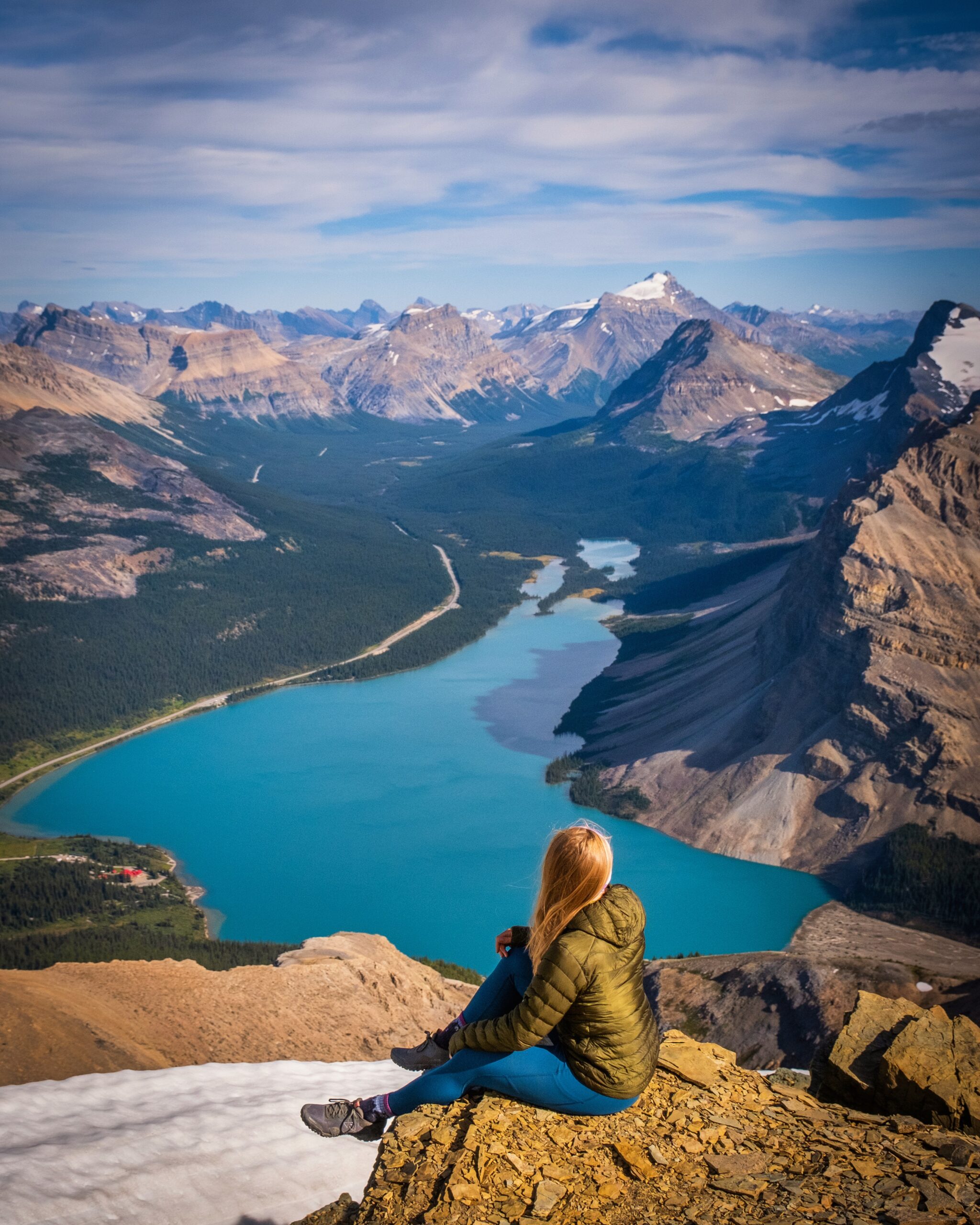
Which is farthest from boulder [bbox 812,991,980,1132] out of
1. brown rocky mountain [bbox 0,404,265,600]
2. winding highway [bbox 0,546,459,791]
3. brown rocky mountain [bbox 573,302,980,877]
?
brown rocky mountain [bbox 0,404,265,600]

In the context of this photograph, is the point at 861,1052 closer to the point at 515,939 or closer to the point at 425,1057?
the point at 425,1057

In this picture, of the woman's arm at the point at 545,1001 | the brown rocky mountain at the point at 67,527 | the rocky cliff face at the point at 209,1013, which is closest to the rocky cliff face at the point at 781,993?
the rocky cliff face at the point at 209,1013

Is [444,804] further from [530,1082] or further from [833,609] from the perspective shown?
[530,1082]

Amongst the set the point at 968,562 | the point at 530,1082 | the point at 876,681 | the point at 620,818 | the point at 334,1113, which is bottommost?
the point at 620,818

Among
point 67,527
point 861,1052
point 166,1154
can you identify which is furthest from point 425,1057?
point 67,527

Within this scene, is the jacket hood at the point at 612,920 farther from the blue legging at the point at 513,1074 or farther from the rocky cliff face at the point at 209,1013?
the rocky cliff face at the point at 209,1013

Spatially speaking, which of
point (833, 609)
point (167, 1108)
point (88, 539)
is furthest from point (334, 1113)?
point (88, 539)

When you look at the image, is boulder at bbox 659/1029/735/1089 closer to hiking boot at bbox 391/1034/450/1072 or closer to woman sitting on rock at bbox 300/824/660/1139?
woman sitting on rock at bbox 300/824/660/1139

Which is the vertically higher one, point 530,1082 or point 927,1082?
point 530,1082
